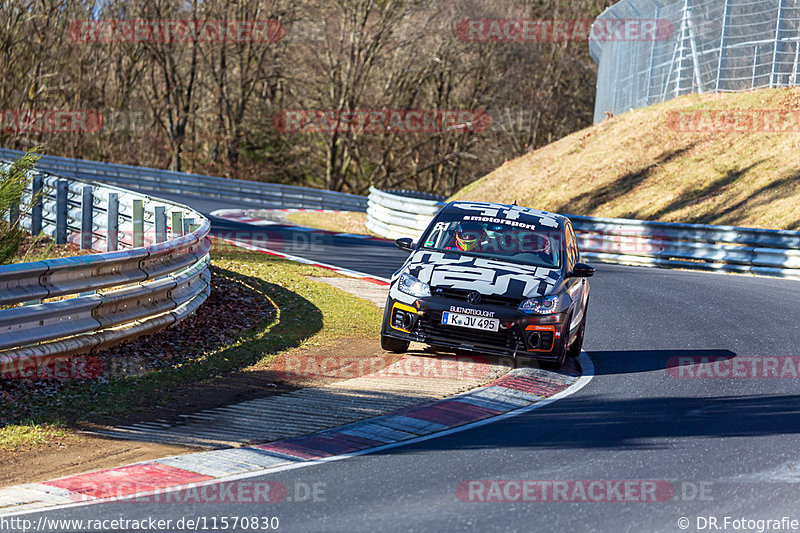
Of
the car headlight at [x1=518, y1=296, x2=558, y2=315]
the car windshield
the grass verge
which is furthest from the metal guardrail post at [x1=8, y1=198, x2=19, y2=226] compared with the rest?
the car headlight at [x1=518, y1=296, x2=558, y2=315]

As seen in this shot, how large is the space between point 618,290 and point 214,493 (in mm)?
11591

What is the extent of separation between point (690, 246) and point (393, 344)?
13037 millimetres

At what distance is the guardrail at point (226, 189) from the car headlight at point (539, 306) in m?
26.4

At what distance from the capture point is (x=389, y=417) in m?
7.72

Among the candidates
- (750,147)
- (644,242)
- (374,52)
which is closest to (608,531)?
(644,242)

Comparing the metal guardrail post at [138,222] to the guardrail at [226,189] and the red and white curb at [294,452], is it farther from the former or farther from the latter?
the guardrail at [226,189]

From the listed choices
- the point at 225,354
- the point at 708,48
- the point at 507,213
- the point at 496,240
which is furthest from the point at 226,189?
the point at 225,354

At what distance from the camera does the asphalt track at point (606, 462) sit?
5352 millimetres

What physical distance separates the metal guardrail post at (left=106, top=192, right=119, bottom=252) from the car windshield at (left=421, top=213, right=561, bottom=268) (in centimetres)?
673

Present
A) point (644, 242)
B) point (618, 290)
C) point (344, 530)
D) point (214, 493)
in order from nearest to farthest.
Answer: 1. point (344, 530)
2. point (214, 493)
3. point (618, 290)
4. point (644, 242)

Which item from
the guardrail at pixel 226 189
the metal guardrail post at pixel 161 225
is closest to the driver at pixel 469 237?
the metal guardrail post at pixel 161 225

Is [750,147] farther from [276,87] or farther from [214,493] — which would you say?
[276,87]

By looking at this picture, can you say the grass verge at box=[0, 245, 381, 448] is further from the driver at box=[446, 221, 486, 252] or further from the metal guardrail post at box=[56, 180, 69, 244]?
the metal guardrail post at box=[56, 180, 69, 244]

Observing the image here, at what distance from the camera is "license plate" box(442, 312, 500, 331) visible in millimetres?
9523
